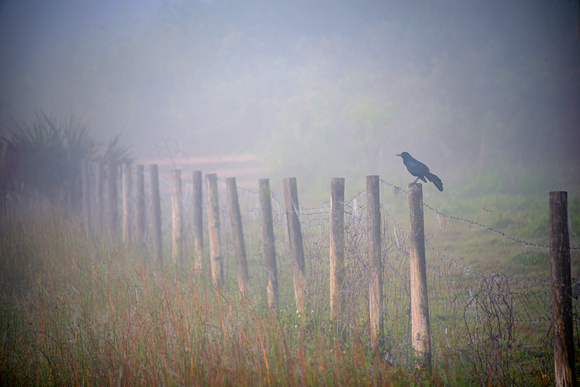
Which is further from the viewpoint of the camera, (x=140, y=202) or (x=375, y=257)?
(x=140, y=202)

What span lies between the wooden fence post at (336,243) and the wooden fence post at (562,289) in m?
1.64

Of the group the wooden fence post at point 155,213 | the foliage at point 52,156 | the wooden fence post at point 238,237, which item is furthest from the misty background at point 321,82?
the wooden fence post at point 238,237

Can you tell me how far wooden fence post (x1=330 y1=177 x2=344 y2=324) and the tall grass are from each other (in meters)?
0.25

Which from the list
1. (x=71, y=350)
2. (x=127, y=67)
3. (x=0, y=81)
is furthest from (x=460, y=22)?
(x=0, y=81)

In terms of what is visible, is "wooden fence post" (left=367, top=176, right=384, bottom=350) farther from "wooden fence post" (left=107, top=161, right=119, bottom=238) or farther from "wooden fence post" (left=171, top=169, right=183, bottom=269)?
"wooden fence post" (left=107, top=161, right=119, bottom=238)

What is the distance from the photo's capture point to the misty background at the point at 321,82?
55.9 ft

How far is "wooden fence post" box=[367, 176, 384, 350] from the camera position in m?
3.22

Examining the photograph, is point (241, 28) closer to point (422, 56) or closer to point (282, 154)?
point (422, 56)

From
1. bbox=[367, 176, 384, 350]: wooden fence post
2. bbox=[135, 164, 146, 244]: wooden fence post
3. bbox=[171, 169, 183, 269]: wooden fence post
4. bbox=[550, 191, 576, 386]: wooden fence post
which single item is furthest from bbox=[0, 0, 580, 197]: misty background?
bbox=[550, 191, 576, 386]: wooden fence post

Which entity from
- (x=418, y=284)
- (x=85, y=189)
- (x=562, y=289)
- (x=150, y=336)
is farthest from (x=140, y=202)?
(x=562, y=289)

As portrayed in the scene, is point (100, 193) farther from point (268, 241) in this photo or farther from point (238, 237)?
point (268, 241)

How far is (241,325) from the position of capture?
2.99 metres

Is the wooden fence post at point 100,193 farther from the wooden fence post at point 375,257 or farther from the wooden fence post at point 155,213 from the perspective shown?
the wooden fence post at point 375,257

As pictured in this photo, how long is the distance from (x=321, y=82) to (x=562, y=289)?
29090mm
